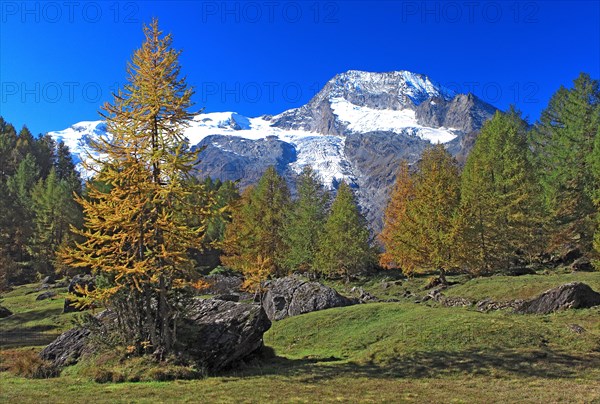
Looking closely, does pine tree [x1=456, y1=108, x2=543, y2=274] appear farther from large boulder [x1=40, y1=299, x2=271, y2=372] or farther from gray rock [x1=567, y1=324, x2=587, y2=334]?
large boulder [x1=40, y1=299, x2=271, y2=372]

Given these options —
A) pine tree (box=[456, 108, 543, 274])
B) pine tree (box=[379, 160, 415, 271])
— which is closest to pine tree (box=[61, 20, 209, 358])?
pine tree (box=[456, 108, 543, 274])

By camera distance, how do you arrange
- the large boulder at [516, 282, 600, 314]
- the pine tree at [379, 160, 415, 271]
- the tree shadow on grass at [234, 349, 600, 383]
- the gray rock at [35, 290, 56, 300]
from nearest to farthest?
the tree shadow on grass at [234, 349, 600, 383], the large boulder at [516, 282, 600, 314], the pine tree at [379, 160, 415, 271], the gray rock at [35, 290, 56, 300]

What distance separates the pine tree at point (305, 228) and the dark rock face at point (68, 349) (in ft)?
104

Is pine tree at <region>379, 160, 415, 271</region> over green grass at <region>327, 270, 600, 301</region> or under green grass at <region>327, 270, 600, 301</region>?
over

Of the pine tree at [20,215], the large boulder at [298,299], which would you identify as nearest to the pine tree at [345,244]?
the large boulder at [298,299]

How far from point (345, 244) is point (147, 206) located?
3157 centimetres

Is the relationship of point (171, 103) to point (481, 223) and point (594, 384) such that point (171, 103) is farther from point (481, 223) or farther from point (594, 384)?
point (481, 223)

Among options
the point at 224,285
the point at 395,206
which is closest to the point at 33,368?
the point at 224,285

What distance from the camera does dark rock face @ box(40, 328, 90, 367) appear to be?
18391mm

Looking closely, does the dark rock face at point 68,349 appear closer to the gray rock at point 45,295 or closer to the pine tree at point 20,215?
the gray rock at point 45,295

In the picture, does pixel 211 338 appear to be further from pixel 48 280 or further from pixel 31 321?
pixel 48 280

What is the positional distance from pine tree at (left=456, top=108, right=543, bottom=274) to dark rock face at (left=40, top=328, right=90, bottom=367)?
2781 cm

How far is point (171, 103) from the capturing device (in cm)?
1834

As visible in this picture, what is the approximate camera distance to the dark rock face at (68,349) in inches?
724
